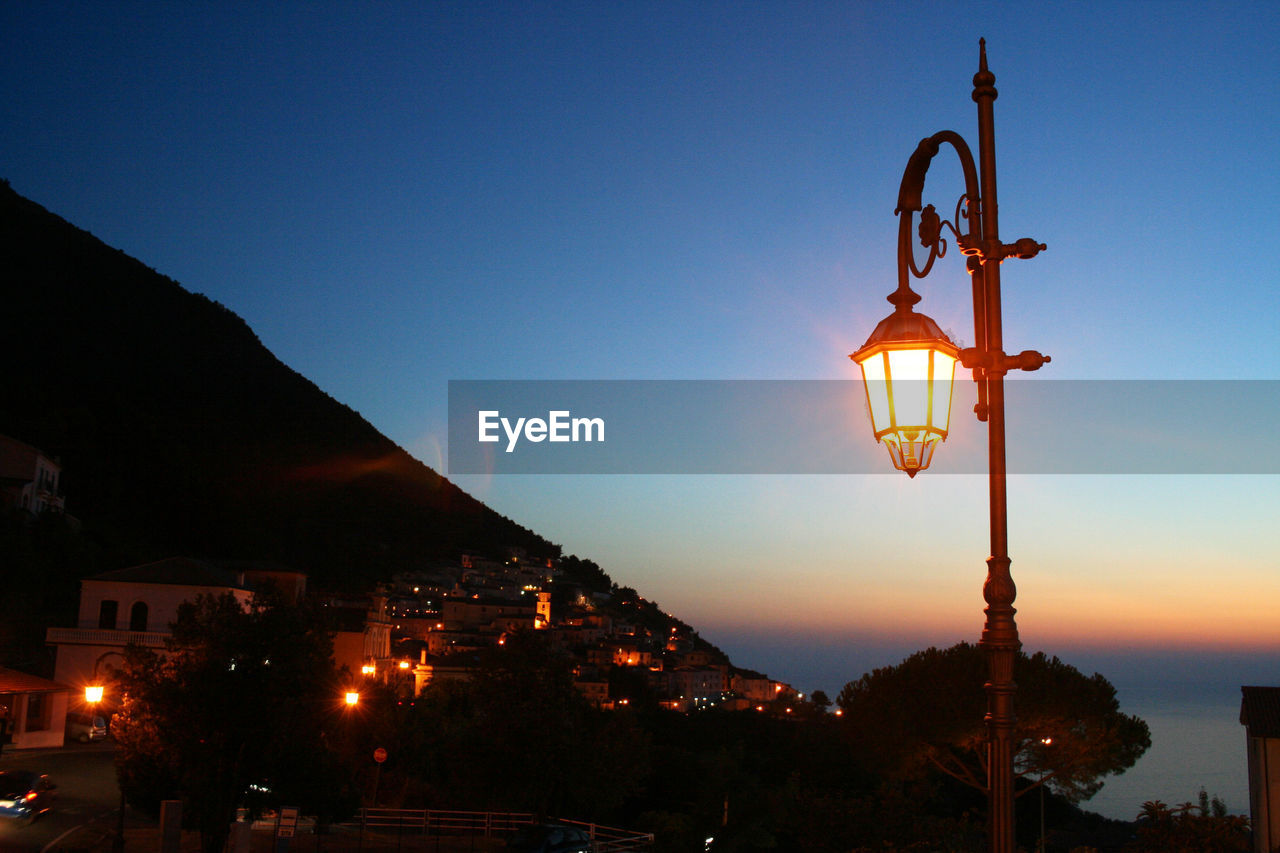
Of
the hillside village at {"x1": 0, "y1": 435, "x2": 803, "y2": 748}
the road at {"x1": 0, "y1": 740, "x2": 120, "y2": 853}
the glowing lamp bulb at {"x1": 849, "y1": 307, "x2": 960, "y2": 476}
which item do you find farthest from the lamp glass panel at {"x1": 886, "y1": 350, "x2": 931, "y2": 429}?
Result: the road at {"x1": 0, "y1": 740, "x2": 120, "y2": 853}

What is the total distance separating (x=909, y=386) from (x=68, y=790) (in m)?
24.7

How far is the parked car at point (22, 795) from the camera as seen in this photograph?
17875 mm

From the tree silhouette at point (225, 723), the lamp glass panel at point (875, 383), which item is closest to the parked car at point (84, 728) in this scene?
the tree silhouette at point (225, 723)

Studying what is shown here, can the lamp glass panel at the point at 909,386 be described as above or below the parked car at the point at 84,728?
above

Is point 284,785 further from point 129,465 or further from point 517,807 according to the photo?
point 129,465

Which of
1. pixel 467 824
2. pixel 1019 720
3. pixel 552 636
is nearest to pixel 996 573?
pixel 467 824

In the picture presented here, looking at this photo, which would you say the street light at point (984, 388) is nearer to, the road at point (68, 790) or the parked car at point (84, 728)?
the road at point (68, 790)

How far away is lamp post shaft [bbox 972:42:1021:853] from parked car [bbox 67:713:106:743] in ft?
113

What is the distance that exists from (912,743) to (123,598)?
27357 millimetres

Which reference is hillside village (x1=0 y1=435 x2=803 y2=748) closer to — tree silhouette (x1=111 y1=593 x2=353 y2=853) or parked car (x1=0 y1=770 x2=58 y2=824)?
tree silhouette (x1=111 y1=593 x2=353 y2=853)

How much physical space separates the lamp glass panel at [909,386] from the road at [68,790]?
Answer: 1800cm

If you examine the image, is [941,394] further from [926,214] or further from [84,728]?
[84,728]

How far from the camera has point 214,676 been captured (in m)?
16.9

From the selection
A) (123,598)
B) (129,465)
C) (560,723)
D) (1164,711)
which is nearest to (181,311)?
(129,465)
